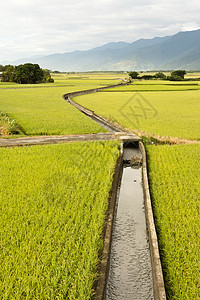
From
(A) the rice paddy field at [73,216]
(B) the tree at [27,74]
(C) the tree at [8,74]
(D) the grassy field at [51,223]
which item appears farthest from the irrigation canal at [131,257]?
(C) the tree at [8,74]

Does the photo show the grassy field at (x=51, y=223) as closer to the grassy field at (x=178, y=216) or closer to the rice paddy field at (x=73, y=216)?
the rice paddy field at (x=73, y=216)

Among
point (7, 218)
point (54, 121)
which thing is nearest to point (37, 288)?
point (7, 218)

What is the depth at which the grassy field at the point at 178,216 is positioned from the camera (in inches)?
150

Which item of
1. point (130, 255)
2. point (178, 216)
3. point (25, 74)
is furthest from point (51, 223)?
point (25, 74)

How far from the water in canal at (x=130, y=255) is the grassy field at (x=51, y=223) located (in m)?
0.64

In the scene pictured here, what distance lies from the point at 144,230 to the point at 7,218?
3068 millimetres

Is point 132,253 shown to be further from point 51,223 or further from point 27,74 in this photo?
point 27,74

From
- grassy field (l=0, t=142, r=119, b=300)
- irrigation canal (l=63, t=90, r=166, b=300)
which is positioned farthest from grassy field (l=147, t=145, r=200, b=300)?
grassy field (l=0, t=142, r=119, b=300)

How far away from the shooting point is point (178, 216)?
5.41 m

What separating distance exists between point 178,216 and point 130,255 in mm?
1372

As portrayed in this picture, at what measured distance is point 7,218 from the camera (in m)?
5.16

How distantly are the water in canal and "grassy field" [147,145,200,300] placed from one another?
0.49m

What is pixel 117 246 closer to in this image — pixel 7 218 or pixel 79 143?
pixel 7 218

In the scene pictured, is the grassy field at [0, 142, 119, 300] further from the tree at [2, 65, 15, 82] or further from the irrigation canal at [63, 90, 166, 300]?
the tree at [2, 65, 15, 82]
